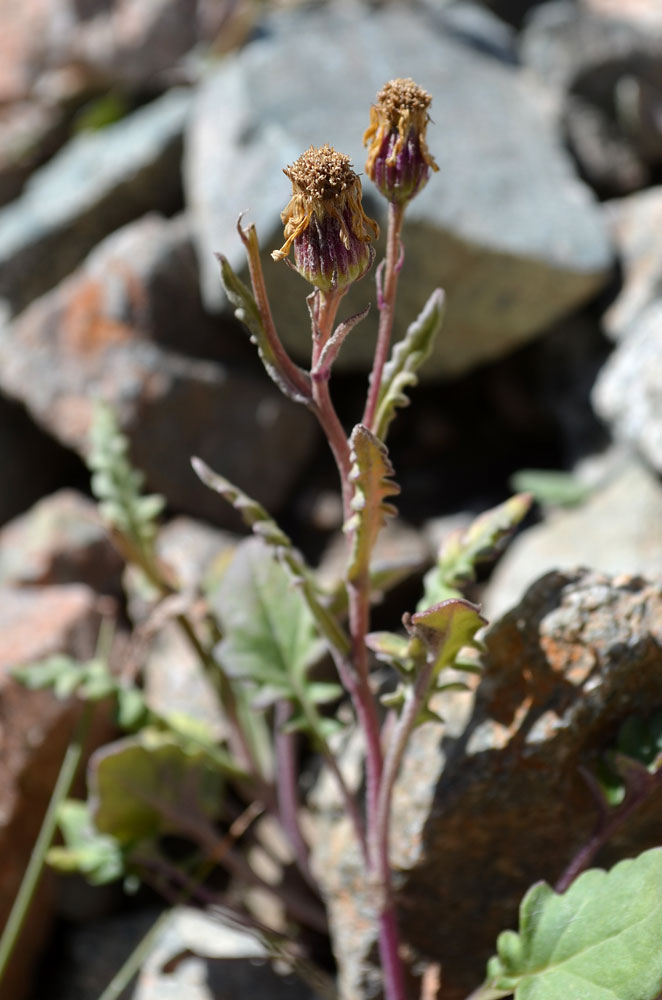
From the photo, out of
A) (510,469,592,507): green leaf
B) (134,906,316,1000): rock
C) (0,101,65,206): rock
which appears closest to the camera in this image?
(134,906,316,1000): rock

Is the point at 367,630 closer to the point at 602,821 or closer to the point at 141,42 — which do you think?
the point at 602,821

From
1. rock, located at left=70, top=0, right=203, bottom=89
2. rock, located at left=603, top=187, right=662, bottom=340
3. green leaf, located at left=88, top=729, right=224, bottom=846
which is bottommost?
green leaf, located at left=88, top=729, right=224, bottom=846

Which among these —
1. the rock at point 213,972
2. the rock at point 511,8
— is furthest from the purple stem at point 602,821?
the rock at point 511,8

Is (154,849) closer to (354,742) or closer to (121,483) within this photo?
(354,742)

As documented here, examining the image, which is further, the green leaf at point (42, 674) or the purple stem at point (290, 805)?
the purple stem at point (290, 805)

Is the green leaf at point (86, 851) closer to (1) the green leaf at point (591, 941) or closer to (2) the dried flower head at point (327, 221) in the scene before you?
(1) the green leaf at point (591, 941)

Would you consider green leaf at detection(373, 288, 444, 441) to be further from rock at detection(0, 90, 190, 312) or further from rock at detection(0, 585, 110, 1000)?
rock at detection(0, 90, 190, 312)

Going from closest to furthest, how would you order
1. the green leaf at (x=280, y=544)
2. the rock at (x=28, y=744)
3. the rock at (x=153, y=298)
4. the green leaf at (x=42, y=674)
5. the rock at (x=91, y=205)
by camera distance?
the green leaf at (x=280, y=544)
the green leaf at (x=42, y=674)
the rock at (x=28, y=744)
the rock at (x=153, y=298)
the rock at (x=91, y=205)

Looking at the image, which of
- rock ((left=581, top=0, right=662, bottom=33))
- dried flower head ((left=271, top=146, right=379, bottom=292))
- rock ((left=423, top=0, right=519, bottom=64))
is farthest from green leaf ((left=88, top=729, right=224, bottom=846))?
rock ((left=581, top=0, right=662, bottom=33))
